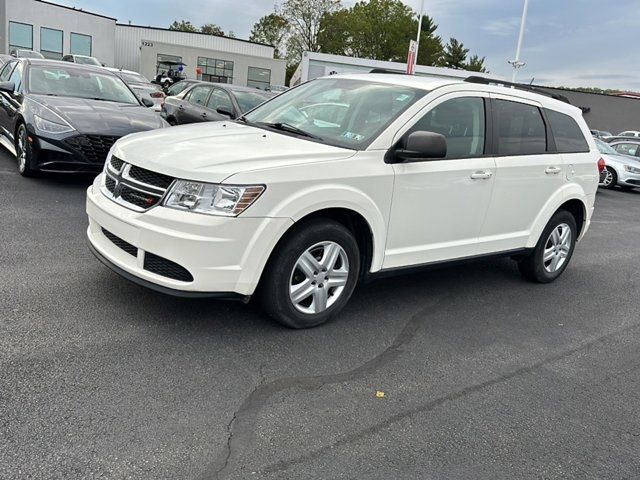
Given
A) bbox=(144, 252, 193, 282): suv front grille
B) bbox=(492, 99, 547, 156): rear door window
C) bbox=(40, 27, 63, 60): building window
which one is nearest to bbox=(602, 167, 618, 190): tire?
bbox=(492, 99, 547, 156): rear door window

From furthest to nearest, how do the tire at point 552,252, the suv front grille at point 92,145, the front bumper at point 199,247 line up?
the suv front grille at point 92,145 → the tire at point 552,252 → the front bumper at point 199,247

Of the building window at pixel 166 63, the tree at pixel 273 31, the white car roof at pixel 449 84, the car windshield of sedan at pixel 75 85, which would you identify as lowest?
the car windshield of sedan at pixel 75 85

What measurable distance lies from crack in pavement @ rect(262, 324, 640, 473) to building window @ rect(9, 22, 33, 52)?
55.3 meters

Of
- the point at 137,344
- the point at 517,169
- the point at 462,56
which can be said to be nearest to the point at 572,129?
the point at 517,169

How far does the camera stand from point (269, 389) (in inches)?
127

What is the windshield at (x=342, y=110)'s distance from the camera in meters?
4.23

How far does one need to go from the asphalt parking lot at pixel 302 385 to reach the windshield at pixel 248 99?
6.00 m

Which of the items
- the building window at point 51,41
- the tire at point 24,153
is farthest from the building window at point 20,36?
the tire at point 24,153

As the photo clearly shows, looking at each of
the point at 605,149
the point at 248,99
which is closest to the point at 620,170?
the point at 605,149

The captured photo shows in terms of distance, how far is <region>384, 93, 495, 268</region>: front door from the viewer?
4.24 meters

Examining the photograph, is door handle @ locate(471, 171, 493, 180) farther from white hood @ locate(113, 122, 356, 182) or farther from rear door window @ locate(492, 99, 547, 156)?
white hood @ locate(113, 122, 356, 182)

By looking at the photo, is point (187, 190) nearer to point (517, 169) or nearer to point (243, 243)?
point (243, 243)

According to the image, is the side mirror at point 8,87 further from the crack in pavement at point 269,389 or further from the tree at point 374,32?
the tree at point 374,32

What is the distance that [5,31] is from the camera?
4819cm
